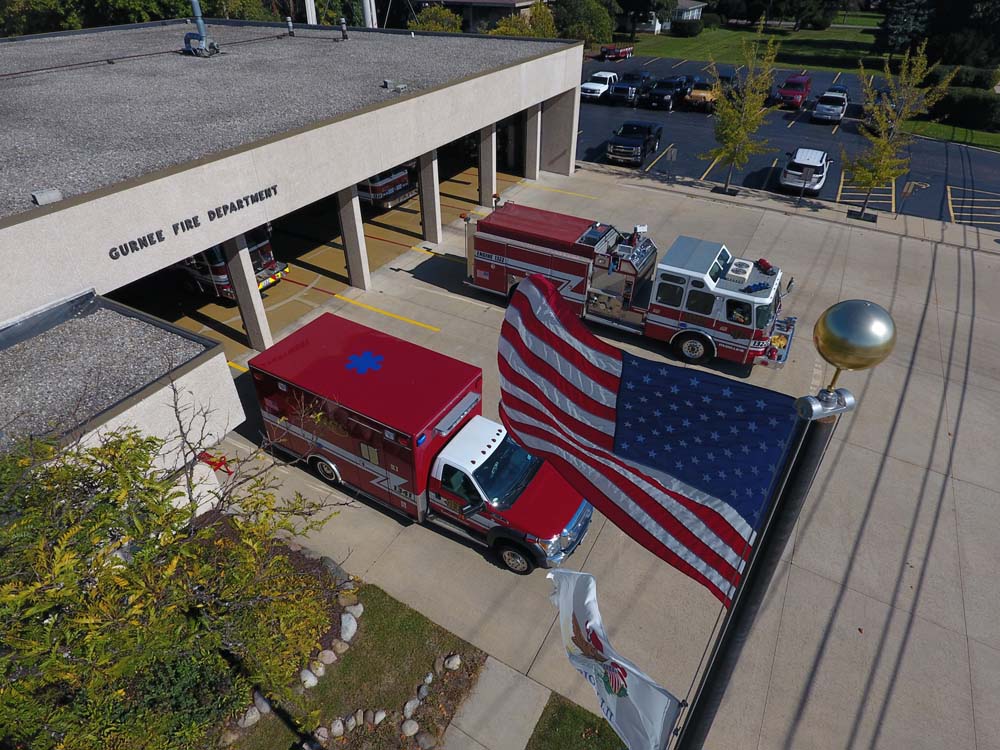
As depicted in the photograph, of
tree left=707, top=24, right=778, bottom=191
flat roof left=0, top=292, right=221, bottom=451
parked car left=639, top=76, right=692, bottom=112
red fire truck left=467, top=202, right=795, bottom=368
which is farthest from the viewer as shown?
parked car left=639, top=76, right=692, bottom=112

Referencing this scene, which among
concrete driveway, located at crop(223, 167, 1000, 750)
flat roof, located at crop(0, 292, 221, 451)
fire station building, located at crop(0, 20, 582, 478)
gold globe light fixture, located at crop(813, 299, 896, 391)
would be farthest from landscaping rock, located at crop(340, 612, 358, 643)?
gold globe light fixture, located at crop(813, 299, 896, 391)

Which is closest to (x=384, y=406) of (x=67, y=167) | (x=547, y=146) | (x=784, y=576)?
(x=784, y=576)

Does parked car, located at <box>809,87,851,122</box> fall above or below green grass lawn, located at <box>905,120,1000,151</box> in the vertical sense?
above

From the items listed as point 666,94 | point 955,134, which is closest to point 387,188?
point 666,94

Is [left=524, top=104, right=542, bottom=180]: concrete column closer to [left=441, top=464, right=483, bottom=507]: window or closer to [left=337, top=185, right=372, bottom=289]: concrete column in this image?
[left=337, top=185, right=372, bottom=289]: concrete column

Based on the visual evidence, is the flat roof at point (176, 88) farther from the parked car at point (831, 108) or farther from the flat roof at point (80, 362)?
the parked car at point (831, 108)

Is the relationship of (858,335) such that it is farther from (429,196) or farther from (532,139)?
(532,139)

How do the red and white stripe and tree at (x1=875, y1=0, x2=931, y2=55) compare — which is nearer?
the red and white stripe
